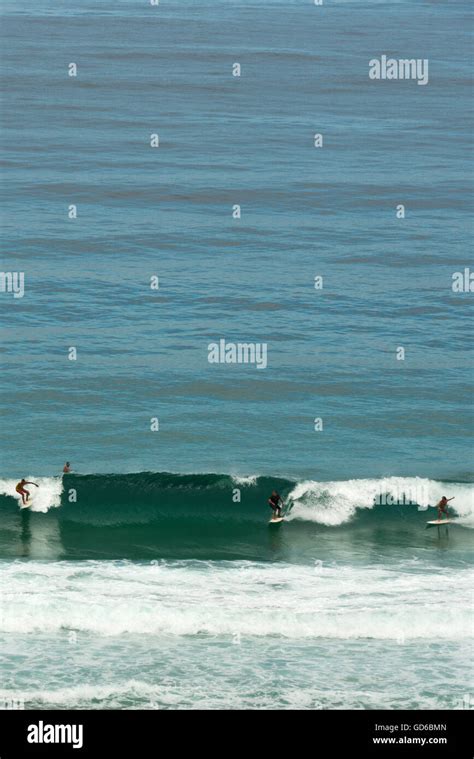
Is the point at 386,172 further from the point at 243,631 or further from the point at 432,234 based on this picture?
the point at 243,631

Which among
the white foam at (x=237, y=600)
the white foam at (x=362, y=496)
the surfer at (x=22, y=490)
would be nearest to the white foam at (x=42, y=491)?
the surfer at (x=22, y=490)

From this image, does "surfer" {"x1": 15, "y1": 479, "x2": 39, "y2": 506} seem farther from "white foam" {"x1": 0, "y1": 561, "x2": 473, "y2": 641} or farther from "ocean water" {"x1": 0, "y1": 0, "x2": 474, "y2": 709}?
"white foam" {"x1": 0, "y1": 561, "x2": 473, "y2": 641}

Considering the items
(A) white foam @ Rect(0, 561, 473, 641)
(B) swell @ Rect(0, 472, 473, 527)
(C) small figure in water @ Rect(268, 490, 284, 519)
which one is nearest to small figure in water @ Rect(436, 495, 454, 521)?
(B) swell @ Rect(0, 472, 473, 527)

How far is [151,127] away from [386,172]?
566 inches

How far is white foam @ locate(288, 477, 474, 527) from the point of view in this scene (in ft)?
134

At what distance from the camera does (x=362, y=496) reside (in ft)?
137

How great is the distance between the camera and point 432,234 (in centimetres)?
6184

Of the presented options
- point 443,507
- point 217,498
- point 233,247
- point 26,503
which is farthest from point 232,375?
point 443,507

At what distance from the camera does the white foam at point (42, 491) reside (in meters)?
41.3

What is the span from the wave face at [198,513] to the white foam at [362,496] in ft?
0.11

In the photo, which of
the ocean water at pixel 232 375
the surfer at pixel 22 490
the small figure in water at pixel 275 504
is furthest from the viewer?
the surfer at pixel 22 490

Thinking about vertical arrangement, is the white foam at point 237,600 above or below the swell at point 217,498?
below

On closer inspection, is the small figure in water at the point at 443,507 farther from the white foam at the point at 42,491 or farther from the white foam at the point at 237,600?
the white foam at the point at 42,491
